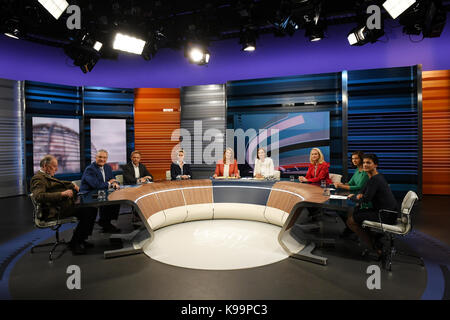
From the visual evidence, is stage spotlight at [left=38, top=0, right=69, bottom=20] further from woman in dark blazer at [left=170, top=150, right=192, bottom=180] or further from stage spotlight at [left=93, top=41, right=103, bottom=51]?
woman in dark blazer at [left=170, top=150, right=192, bottom=180]

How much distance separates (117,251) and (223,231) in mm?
1491

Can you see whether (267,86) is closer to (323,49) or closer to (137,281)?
(323,49)

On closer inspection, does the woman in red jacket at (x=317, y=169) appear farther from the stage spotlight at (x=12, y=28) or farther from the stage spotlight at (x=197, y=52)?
the stage spotlight at (x=12, y=28)

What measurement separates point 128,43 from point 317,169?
13.7ft

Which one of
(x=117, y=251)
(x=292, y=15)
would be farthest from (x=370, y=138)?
(x=117, y=251)

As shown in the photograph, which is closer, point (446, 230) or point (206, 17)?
point (446, 230)

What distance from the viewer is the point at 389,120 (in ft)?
20.3

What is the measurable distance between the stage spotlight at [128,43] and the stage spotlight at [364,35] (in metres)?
4.08

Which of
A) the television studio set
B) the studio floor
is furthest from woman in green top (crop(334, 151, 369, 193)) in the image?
the studio floor

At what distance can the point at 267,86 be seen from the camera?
273 inches

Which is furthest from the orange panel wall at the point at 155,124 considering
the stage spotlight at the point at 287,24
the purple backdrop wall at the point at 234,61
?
the stage spotlight at the point at 287,24

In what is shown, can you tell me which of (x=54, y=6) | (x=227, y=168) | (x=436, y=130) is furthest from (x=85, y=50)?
(x=436, y=130)

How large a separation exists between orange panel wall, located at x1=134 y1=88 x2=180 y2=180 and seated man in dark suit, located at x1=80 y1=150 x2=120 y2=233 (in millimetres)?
3615

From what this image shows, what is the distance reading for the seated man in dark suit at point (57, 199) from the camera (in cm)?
312
